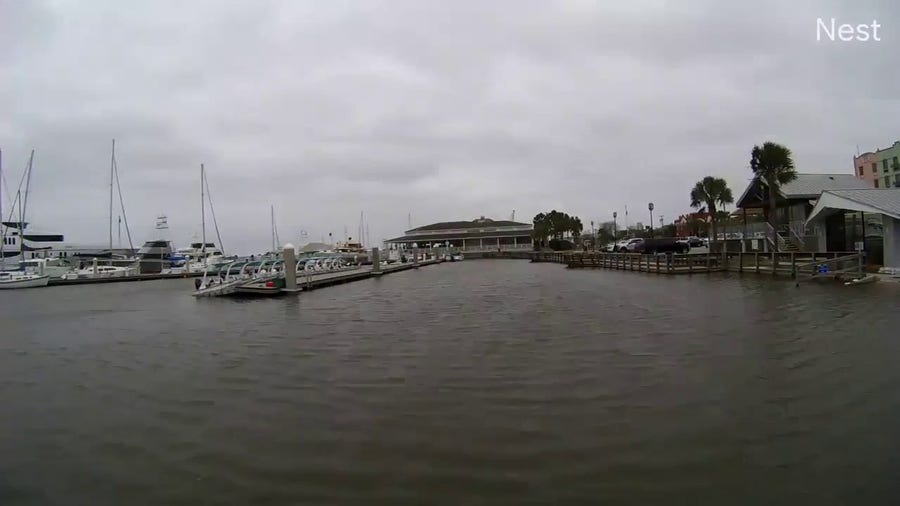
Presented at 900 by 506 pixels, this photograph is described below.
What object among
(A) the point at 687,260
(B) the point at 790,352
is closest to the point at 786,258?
(A) the point at 687,260


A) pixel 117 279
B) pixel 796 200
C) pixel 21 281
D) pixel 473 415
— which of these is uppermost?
pixel 796 200

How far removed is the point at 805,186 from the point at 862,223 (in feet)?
29.0

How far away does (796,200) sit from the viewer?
3384 cm

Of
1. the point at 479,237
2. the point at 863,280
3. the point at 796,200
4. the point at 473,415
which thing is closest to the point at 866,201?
the point at 863,280

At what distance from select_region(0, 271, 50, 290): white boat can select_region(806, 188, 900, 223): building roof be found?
5600cm

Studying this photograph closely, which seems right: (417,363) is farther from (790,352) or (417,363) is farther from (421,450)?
(790,352)

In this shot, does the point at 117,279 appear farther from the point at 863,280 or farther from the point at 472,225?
the point at 472,225

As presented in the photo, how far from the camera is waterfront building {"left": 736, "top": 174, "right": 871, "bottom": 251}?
107ft

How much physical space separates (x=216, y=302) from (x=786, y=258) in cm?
2854

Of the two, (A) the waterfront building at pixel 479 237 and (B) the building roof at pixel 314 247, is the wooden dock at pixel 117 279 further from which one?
(A) the waterfront building at pixel 479 237

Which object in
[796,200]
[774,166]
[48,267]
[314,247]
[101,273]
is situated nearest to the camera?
[774,166]

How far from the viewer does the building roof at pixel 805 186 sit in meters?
33.1

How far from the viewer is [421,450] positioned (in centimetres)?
519

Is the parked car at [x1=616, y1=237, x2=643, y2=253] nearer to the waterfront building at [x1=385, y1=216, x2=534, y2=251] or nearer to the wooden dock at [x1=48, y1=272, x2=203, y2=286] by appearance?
the wooden dock at [x1=48, y1=272, x2=203, y2=286]
